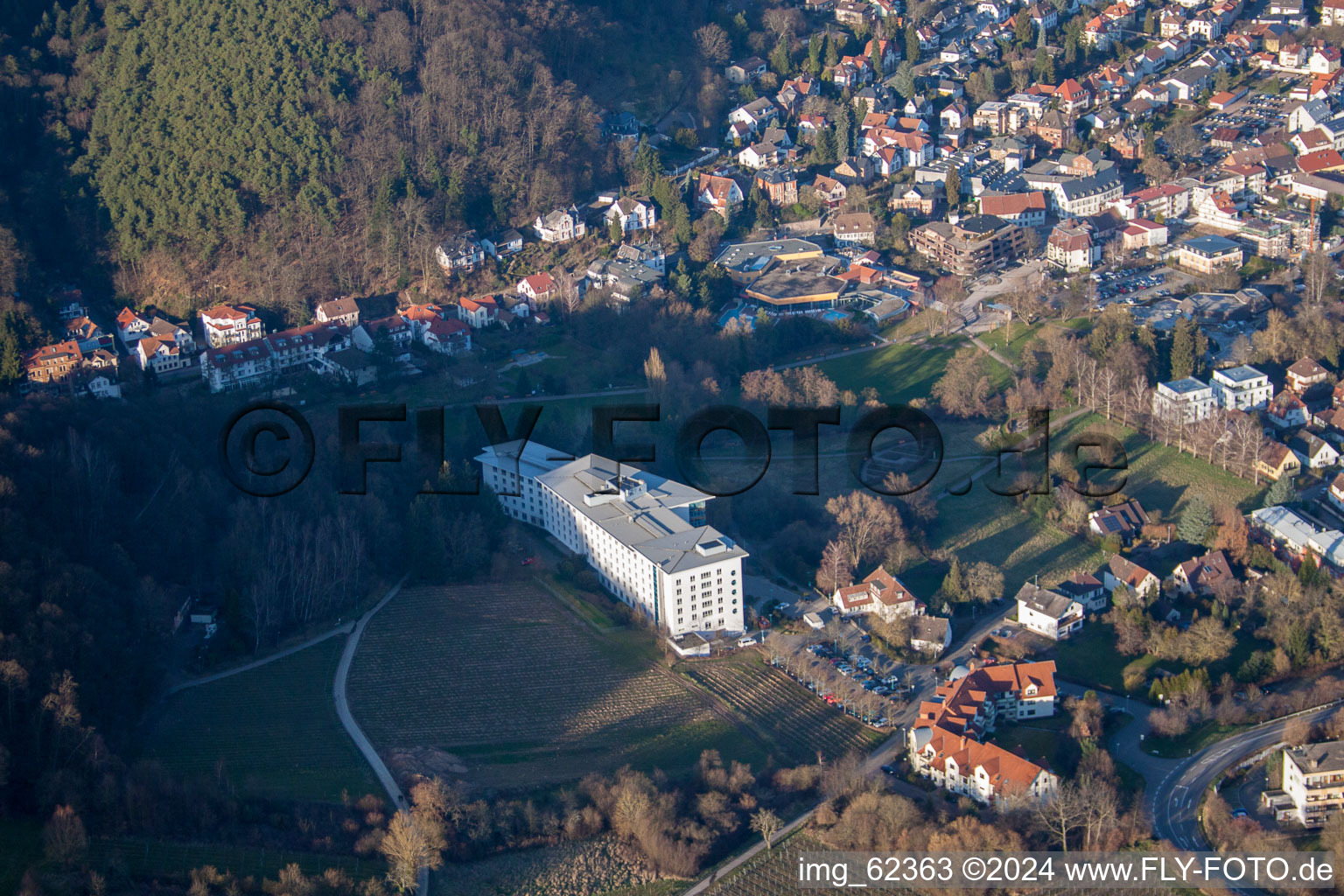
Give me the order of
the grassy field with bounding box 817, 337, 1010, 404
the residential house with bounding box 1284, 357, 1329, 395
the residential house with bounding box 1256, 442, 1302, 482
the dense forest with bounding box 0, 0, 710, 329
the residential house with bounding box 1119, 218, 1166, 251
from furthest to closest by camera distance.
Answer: the residential house with bounding box 1119, 218, 1166, 251 < the dense forest with bounding box 0, 0, 710, 329 < the grassy field with bounding box 817, 337, 1010, 404 < the residential house with bounding box 1284, 357, 1329, 395 < the residential house with bounding box 1256, 442, 1302, 482

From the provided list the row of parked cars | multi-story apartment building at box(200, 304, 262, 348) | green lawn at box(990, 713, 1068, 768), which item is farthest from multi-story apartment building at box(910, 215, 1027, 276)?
multi-story apartment building at box(200, 304, 262, 348)

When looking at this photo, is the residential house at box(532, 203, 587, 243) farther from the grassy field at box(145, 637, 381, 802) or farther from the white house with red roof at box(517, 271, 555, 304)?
the grassy field at box(145, 637, 381, 802)

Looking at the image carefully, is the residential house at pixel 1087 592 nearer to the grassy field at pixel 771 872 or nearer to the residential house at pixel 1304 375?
the grassy field at pixel 771 872

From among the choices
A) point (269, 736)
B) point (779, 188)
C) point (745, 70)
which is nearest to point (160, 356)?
point (269, 736)

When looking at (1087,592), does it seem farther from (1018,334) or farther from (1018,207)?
(1018,207)

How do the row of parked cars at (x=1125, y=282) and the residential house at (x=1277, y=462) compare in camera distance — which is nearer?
the residential house at (x=1277, y=462)

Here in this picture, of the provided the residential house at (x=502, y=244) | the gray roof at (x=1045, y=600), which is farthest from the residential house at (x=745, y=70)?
the gray roof at (x=1045, y=600)
